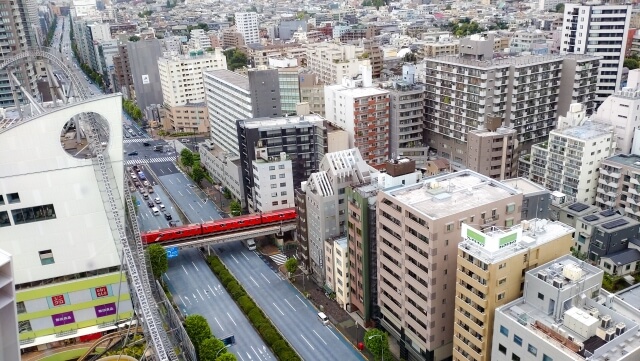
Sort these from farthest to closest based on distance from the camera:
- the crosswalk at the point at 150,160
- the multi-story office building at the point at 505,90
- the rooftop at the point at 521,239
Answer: the crosswalk at the point at 150,160, the multi-story office building at the point at 505,90, the rooftop at the point at 521,239

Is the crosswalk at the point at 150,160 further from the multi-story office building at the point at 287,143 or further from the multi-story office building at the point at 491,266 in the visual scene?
the multi-story office building at the point at 491,266

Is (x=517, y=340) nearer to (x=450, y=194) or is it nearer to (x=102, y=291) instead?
(x=450, y=194)

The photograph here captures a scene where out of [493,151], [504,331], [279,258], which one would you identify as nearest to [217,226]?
[279,258]

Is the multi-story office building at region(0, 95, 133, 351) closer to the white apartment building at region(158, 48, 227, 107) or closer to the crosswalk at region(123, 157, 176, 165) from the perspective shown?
the crosswalk at region(123, 157, 176, 165)

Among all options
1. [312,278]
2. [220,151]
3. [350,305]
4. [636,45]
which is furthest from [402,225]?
[636,45]

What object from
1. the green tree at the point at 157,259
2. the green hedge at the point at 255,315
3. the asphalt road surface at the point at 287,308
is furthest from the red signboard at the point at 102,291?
the green tree at the point at 157,259

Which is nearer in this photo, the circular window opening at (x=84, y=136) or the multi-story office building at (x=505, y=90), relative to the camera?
the circular window opening at (x=84, y=136)
